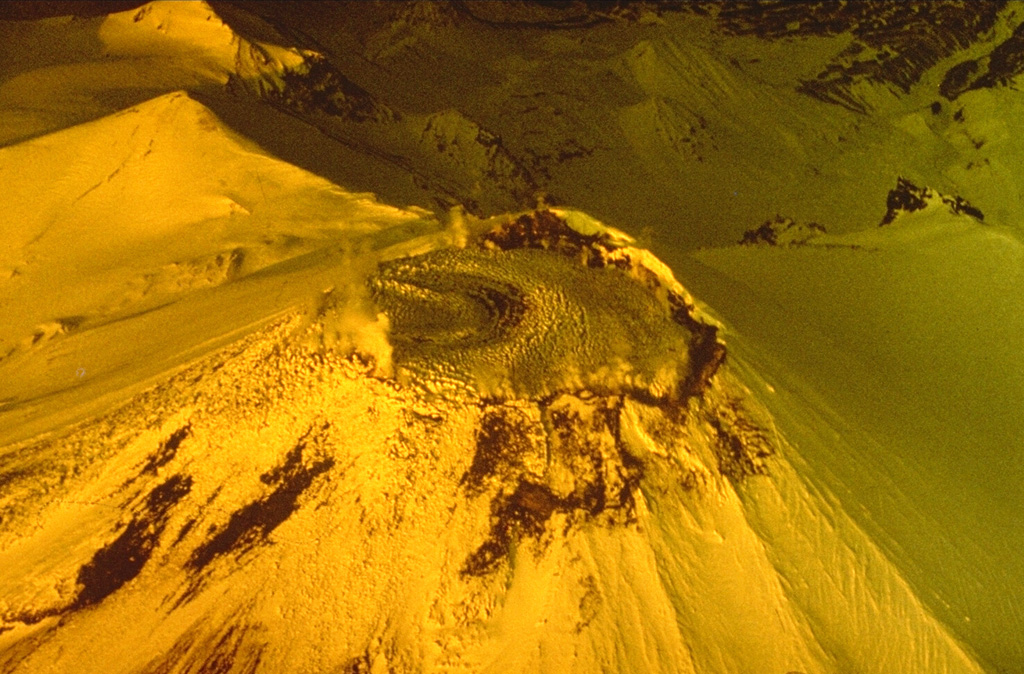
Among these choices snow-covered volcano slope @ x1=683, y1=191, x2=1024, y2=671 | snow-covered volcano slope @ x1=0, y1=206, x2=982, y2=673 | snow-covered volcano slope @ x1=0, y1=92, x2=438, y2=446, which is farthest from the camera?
snow-covered volcano slope @ x1=0, y1=92, x2=438, y2=446

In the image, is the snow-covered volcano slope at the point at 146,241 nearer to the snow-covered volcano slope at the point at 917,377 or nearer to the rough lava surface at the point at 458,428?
the rough lava surface at the point at 458,428

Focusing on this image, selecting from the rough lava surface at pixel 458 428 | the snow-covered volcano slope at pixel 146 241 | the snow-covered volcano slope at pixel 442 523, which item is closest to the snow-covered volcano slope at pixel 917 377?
the rough lava surface at pixel 458 428

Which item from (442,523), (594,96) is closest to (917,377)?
(442,523)

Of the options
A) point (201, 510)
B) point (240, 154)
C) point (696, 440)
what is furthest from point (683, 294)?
point (240, 154)

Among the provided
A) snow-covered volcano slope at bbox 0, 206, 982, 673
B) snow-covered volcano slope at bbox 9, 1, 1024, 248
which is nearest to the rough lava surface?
snow-covered volcano slope at bbox 0, 206, 982, 673

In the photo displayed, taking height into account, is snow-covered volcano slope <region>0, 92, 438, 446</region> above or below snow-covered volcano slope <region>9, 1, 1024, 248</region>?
below

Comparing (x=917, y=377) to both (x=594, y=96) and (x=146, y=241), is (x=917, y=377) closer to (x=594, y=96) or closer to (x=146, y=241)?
(x=146, y=241)

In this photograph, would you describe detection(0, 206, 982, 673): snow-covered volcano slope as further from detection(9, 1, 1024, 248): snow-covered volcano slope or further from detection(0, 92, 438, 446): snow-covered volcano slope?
detection(9, 1, 1024, 248): snow-covered volcano slope
